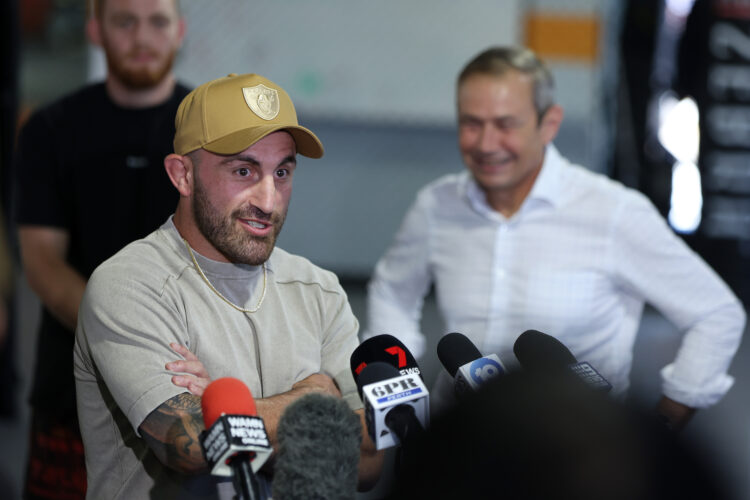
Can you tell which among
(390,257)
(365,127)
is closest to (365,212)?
(365,127)

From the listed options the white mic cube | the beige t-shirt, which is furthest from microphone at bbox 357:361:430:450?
the beige t-shirt

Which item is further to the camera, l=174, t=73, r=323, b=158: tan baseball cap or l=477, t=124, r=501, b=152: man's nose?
l=477, t=124, r=501, b=152: man's nose

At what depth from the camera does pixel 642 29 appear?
5789mm

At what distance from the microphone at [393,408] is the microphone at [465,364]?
7cm

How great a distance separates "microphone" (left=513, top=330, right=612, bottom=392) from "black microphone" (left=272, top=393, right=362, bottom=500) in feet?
0.82

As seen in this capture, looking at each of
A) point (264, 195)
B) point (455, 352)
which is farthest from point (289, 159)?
point (455, 352)

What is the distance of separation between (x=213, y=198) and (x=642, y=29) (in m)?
5.34

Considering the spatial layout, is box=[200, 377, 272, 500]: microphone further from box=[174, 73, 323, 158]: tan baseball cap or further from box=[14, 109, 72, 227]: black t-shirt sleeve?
box=[14, 109, 72, 227]: black t-shirt sleeve

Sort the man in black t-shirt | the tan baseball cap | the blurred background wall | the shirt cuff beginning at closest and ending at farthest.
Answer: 1. the tan baseball cap
2. the man in black t-shirt
3. the shirt cuff
4. the blurred background wall

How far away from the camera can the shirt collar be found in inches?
92.4

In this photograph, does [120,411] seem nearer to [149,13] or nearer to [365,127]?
[149,13]

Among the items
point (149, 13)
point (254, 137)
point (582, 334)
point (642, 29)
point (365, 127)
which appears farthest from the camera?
point (365, 127)

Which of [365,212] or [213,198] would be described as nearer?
[213,198]

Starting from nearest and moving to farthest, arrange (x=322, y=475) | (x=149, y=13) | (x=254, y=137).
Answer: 1. (x=322, y=475)
2. (x=254, y=137)
3. (x=149, y=13)
